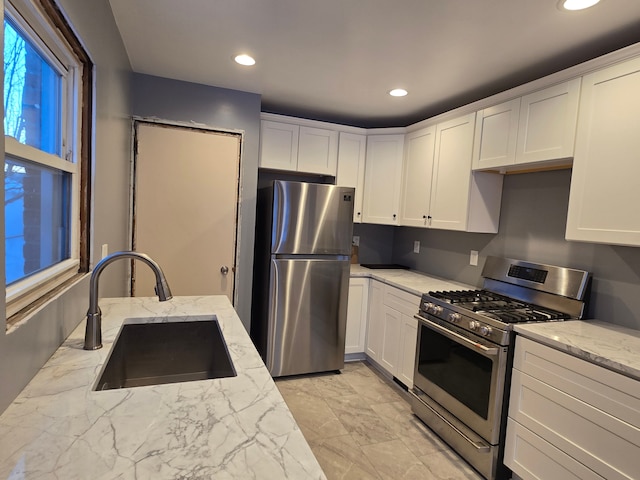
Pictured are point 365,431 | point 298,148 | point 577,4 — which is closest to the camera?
point 577,4

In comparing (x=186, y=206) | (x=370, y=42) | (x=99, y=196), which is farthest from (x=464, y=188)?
(x=99, y=196)

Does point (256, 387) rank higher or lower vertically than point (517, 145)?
lower

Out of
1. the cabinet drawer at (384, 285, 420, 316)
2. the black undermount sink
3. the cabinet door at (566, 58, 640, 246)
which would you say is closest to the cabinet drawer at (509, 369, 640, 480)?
the cabinet door at (566, 58, 640, 246)

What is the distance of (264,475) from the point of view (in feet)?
1.99

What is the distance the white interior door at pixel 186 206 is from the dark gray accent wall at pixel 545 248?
1.91 meters

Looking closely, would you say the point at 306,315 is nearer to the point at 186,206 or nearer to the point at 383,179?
the point at 186,206

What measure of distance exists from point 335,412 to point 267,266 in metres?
1.20

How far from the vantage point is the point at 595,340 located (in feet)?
5.32

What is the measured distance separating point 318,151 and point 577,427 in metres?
2.67

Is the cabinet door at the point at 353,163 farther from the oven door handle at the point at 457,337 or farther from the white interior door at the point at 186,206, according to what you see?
the oven door handle at the point at 457,337

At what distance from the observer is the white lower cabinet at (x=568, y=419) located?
1.38m

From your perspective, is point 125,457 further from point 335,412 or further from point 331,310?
point 331,310

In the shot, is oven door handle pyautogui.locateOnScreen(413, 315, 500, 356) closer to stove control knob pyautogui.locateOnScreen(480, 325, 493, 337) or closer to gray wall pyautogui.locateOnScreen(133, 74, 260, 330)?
stove control knob pyautogui.locateOnScreen(480, 325, 493, 337)

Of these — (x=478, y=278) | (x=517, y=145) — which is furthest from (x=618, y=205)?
(x=478, y=278)
